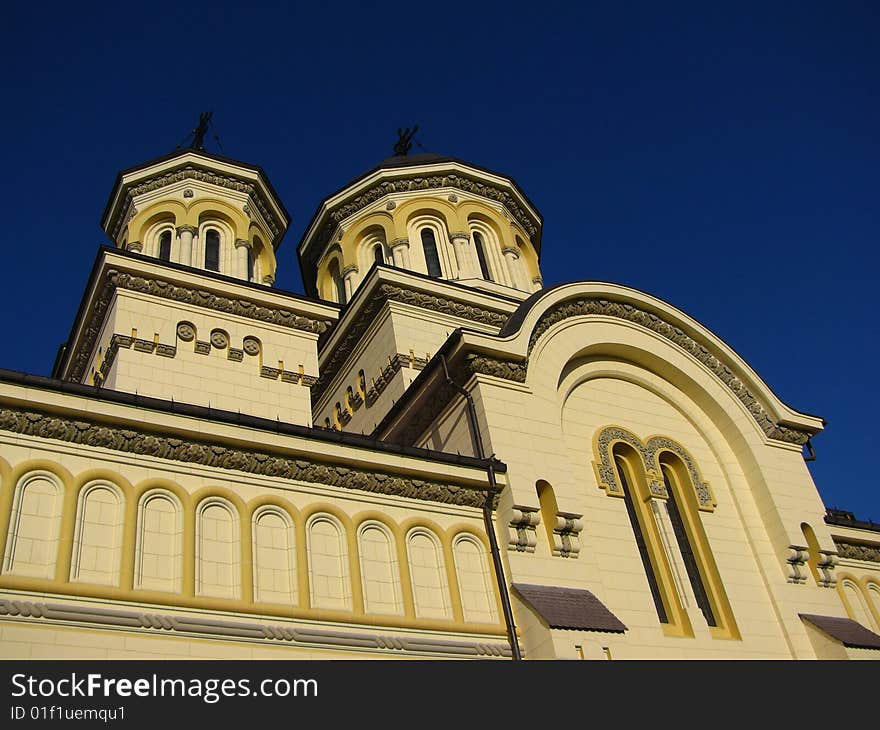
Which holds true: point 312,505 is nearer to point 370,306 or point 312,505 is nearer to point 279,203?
point 370,306

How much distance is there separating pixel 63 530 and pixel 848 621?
45.9ft

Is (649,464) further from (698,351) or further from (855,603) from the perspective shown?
(855,603)

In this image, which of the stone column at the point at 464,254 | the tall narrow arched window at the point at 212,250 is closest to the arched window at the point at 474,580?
the tall narrow arched window at the point at 212,250

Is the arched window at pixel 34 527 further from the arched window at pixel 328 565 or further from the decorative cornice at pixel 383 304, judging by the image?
the decorative cornice at pixel 383 304

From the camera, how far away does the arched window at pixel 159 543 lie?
36.9 ft

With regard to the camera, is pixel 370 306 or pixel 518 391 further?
pixel 370 306

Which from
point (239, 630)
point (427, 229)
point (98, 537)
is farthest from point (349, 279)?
point (239, 630)

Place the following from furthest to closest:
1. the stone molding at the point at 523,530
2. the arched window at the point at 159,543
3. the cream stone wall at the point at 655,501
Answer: the cream stone wall at the point at 655,501
the stone molding at the point at 523,530
the arched window at the point at 159,543

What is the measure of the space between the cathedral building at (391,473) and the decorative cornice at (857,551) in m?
0.08

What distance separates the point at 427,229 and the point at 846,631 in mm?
16071

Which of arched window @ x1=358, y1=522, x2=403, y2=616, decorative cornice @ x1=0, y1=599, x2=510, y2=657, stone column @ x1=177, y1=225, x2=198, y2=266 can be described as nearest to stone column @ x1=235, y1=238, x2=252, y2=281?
stone column @ x1=177, y1=225, x2=198, y2=266

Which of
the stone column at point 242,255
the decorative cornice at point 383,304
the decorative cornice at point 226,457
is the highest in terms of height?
the stone column at point 242,255
